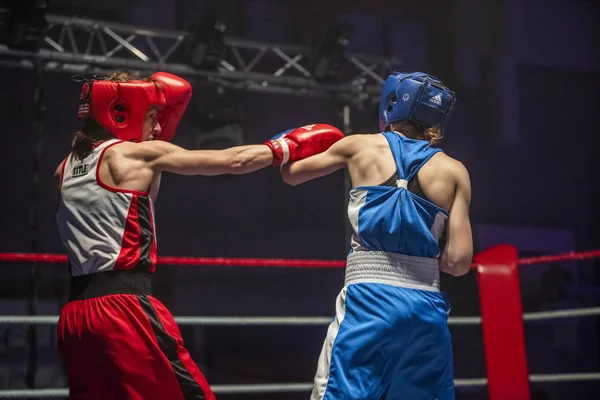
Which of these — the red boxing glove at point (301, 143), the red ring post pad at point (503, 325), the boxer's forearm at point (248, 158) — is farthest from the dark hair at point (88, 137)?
the red ring post pad at point (503, 325)

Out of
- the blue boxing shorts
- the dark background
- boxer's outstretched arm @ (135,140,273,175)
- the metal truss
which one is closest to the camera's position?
the blue boxing shorts

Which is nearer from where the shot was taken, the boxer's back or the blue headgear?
the boxer's back

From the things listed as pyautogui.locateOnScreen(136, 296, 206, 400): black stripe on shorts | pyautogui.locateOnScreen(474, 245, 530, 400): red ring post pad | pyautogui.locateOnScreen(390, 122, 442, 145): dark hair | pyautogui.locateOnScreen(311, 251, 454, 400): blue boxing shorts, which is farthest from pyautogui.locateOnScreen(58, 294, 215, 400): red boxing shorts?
pyautogui.locateOnScreen(474, 245, 530, 400): red ring post pad

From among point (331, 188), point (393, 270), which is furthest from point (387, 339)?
point (331, 188)

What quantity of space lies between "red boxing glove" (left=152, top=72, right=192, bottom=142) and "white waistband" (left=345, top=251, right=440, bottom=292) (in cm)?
70

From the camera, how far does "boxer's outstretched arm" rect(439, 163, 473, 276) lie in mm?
1856

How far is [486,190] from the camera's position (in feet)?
22.3

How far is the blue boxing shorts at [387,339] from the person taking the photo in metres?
1.66

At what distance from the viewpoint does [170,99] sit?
2.08 meters

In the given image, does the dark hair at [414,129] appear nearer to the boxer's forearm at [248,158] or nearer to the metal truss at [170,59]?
the boxer's forearm at [248,158]

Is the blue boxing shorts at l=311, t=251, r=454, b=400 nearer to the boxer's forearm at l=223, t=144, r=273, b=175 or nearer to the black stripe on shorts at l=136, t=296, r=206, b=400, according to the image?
the black stripe on shorts at l=136, t=296, r=206, b=400

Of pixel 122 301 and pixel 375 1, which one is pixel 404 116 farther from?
pixel 375 1

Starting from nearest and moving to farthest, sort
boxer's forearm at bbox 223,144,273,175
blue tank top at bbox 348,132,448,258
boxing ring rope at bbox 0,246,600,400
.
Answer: blue tank top at bbox 348,132,448,258 → boxer's forearm at bbox 223,144,273,175 → boxing ring rope at bbox 0,246,600,400

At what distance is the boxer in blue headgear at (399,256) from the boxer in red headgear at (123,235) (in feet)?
1.08
